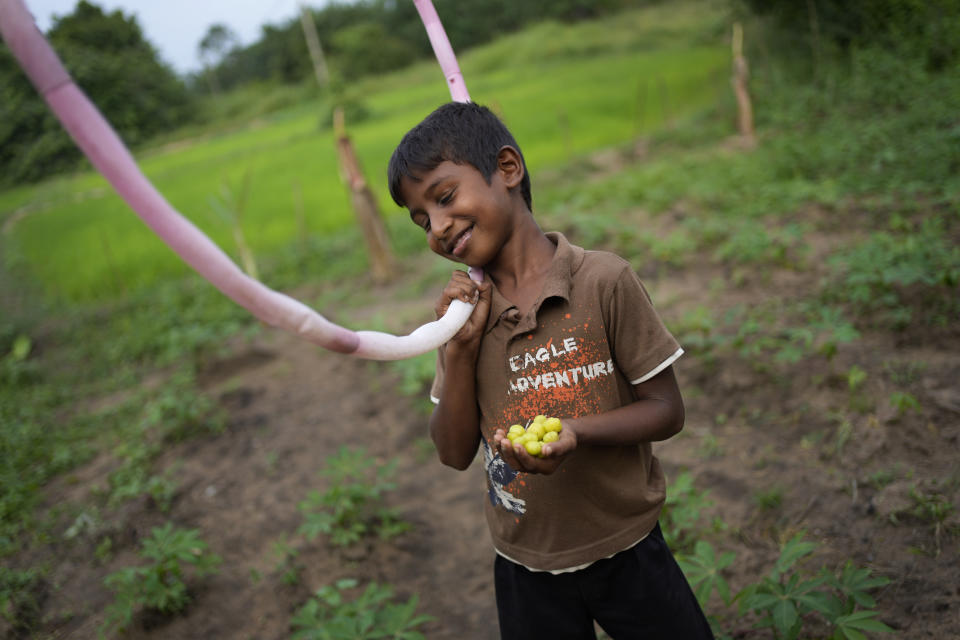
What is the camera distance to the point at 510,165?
1.22 meters

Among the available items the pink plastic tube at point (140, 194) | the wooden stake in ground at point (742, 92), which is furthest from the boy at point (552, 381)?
the wooden stake in ground at point (742, 92)

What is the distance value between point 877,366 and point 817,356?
273mm

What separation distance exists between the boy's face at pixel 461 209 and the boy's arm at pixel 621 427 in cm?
35

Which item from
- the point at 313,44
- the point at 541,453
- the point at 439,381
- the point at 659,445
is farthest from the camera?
the point at 313,44

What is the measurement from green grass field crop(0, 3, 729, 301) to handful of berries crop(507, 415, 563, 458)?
7.00 metres

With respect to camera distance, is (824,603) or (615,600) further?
(824,603)

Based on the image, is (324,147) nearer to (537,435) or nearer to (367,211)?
(367,211)

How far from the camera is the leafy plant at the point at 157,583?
2.43 meters

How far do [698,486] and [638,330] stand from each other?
5.75 feet

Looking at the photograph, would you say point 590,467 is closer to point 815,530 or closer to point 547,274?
point 547,274

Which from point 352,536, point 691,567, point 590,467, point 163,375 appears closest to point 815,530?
point 691,567

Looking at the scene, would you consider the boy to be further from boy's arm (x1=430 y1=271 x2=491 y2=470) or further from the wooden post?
the wooden post

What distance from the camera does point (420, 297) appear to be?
6035 mm

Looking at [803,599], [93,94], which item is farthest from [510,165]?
[93,94]
